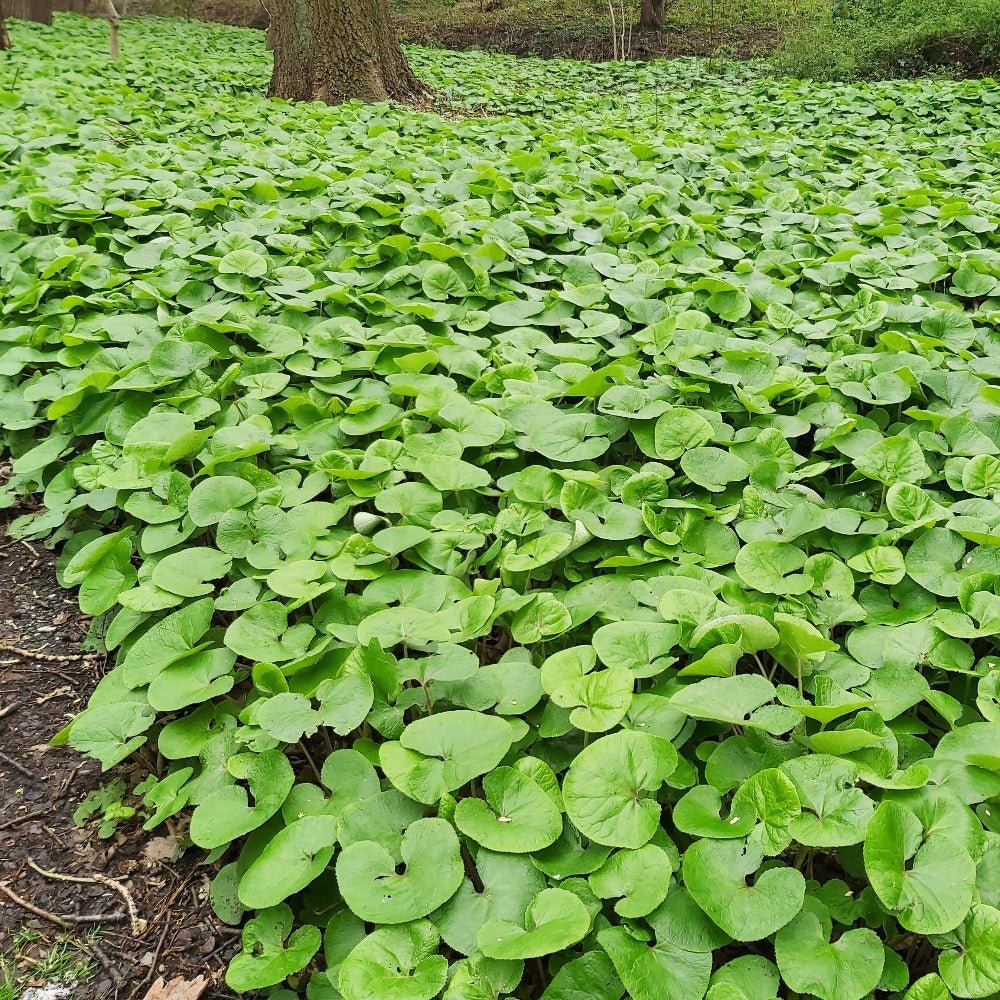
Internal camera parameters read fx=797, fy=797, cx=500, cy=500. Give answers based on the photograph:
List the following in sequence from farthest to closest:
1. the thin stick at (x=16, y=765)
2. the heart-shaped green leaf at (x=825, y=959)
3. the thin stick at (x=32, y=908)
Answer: the thin stick at (x=16, y=765) < the thin stick at (x=32, y=908) < the heart-shaped green leaf at (x=825, y=959)

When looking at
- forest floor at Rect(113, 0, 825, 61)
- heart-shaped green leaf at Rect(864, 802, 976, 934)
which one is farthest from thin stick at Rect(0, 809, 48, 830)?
forest floor at Rect(113, 0, 825, 61)

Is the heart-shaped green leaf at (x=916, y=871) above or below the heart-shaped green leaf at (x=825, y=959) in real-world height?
above

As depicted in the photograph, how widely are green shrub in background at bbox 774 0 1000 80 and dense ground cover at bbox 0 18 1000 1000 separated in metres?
6.85

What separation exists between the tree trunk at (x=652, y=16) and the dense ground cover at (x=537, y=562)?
11529mm

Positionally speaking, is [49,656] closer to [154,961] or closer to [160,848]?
[160,848]

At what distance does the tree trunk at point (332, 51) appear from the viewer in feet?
23.1

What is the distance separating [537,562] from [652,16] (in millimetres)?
14647

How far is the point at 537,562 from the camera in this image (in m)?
1.70

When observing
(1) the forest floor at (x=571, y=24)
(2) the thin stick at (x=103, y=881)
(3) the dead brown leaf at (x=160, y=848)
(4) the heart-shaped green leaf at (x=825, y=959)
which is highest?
(1) the forest floor at (x=571, y=24)

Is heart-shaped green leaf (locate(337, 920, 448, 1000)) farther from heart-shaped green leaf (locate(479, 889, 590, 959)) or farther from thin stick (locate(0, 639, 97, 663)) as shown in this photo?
thin stick (locate(0, 639, 97, 663))

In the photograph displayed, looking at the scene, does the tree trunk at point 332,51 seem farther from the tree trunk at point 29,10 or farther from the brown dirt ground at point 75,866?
the tree trunk at point 29,10

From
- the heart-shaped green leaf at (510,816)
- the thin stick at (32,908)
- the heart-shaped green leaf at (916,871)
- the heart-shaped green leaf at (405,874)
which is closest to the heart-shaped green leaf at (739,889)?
the heart-shaped green leaf at (916,871)

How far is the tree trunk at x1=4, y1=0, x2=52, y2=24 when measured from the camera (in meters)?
12.6

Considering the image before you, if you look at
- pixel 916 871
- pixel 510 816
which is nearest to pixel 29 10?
pixel 510 816
